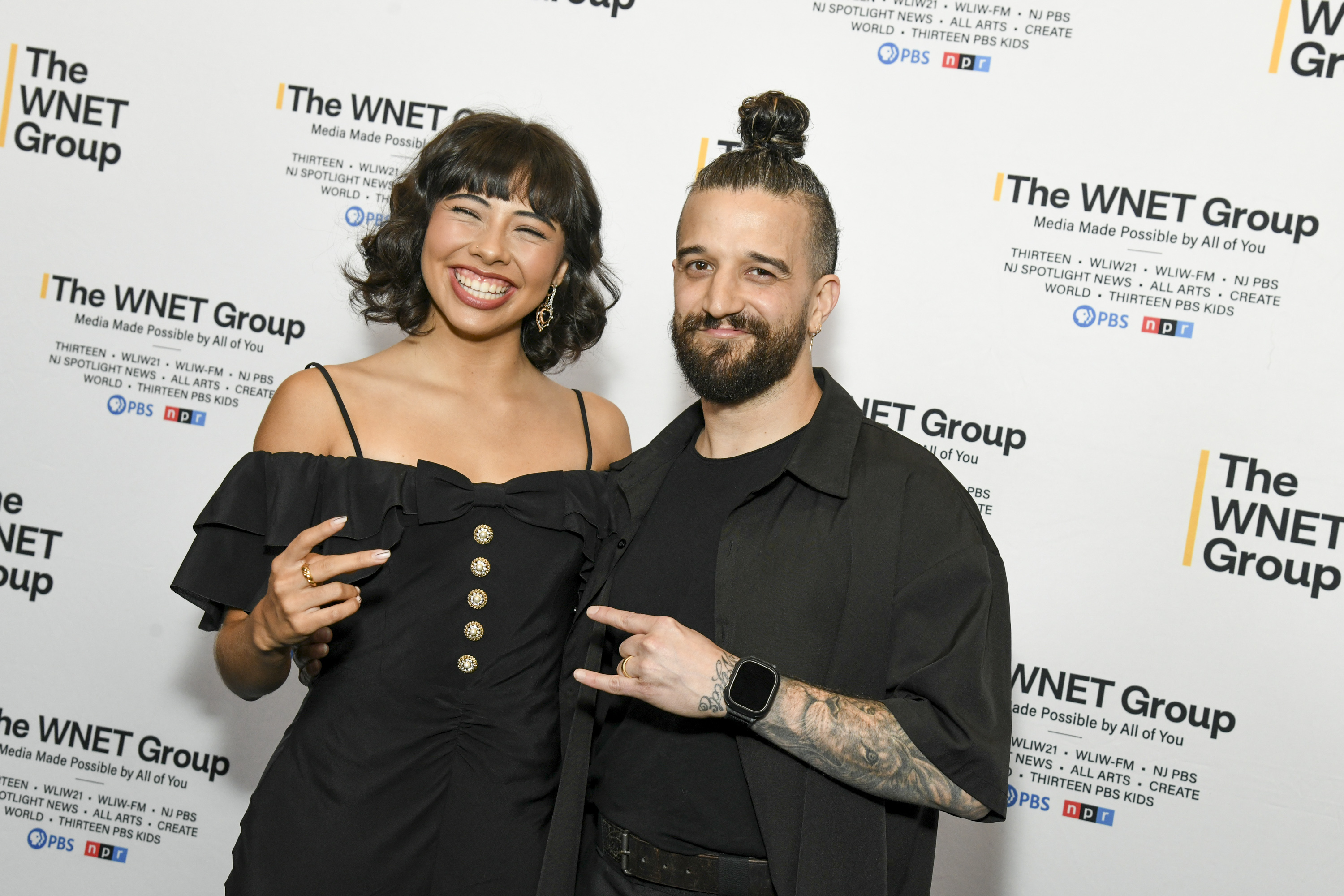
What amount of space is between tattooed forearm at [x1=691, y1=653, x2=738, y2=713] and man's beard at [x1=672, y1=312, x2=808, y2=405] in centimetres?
58

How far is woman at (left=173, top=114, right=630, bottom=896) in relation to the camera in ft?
5.89

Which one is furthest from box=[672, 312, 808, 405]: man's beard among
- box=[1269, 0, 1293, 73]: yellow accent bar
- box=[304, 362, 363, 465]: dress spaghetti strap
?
box=[1269, 0, 1293, 73]: yellow accent bar

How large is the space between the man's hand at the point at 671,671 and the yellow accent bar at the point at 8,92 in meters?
3.00

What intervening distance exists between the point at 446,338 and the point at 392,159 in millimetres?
1244

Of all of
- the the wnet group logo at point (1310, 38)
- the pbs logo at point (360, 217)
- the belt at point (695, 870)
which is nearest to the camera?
the belt at point (695, 870)

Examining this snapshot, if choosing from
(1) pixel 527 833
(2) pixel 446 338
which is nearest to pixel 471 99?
(2) pixel 446 338

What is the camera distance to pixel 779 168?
6.25 ft

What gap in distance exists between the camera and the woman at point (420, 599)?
70.7 inches

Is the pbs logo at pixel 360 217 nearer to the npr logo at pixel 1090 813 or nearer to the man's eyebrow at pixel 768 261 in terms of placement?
the man's eyebrow at pixel 768 261

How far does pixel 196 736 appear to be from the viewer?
3191mm

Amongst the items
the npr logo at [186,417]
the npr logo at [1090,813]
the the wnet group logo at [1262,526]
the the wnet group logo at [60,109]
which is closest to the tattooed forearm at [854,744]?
the npr logo at [1090,813]

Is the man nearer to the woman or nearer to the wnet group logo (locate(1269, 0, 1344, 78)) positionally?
the woman

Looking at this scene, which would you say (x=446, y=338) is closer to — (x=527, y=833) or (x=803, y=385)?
(x=803, y=385)

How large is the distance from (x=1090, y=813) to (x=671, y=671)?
208 cm
